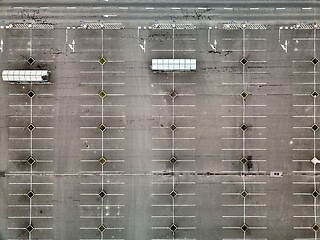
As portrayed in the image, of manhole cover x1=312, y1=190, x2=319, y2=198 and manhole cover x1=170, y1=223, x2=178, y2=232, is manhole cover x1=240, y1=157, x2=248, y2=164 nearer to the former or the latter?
manhole cover x1=312, y1=190, x2=319, y2=198

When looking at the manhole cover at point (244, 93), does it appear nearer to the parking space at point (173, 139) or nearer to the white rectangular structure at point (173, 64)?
the parking space at point (173, 139)

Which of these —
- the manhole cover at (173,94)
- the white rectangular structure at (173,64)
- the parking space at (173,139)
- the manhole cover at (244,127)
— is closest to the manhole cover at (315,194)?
the manhole cover at (244,127)

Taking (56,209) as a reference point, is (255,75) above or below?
above

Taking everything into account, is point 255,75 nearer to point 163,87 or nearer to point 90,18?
point 163,87

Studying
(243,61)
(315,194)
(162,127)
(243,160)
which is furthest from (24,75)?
(315,194)

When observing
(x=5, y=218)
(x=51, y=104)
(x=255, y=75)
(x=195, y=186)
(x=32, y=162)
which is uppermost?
(x=255, y=75)

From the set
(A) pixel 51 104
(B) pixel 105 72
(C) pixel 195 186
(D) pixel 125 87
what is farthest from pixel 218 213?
(A) pixel 51 104
